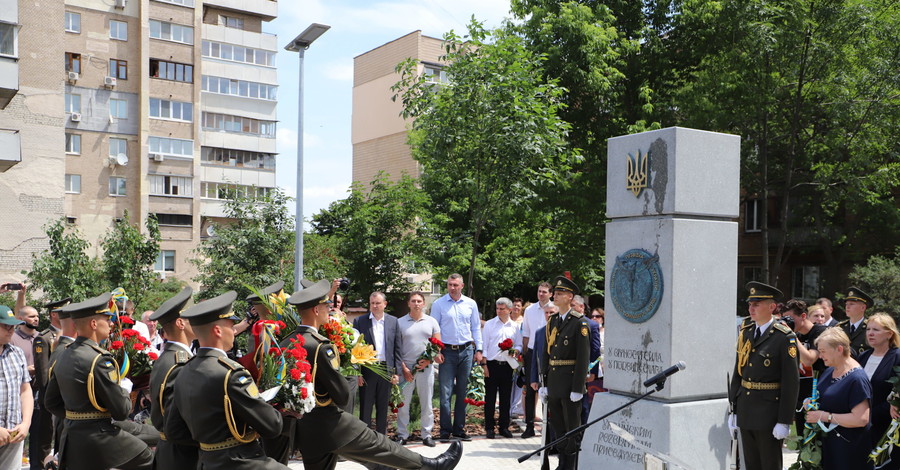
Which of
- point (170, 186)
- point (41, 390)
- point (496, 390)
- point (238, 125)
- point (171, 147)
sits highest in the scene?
point (238, 125)

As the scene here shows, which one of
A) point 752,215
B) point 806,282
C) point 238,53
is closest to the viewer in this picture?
point 806,282

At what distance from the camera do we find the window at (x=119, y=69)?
43013mm

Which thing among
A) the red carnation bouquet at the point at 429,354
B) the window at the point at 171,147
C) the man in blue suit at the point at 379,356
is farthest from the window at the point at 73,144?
the red carnation bouquet at the point at 429,354

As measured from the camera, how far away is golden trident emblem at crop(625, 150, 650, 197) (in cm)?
784

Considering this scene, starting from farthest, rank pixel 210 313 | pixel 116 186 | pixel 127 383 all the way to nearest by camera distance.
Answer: pixel 116 186 → pixel 127 383 → pixel 210 313

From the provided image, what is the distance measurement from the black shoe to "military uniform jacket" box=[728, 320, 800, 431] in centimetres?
275

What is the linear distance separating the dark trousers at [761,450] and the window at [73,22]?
43034mm

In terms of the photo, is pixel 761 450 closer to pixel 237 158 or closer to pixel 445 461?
pixel 445 461

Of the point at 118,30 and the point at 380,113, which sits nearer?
the point at 118,30

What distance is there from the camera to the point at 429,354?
1091cm

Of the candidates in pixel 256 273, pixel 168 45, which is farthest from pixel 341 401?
pixel 168 45

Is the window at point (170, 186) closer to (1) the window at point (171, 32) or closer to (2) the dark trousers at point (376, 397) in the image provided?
(1) the window at point (171, 32)

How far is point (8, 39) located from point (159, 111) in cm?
1842

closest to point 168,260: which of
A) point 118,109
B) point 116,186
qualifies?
point 116,186
